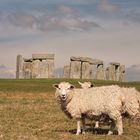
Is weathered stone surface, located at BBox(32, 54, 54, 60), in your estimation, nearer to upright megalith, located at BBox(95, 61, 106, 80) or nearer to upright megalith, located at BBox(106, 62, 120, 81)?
upright megalith, located at BBox(95, 61, 106, 80)

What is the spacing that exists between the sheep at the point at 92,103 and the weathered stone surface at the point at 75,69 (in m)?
46.9

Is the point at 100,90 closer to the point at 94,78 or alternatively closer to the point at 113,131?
the point at 113,131

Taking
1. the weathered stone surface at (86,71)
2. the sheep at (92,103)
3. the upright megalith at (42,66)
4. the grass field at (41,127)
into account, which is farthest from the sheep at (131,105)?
the weathered stone surface at (86,71)

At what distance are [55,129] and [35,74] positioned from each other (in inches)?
1857

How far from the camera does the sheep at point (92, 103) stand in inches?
679

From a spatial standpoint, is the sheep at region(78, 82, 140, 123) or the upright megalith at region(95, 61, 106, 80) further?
the upright megalith at region(95, 61, 106, 80)

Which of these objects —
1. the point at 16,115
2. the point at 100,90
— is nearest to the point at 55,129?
the point at 100,90

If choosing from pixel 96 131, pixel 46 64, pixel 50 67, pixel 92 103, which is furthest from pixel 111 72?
pixel 92 103

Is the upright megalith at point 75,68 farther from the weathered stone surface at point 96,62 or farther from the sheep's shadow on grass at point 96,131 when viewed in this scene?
the sheep's shadow on grass at point 96,131

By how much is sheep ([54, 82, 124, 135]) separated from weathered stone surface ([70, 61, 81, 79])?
46.9 meters

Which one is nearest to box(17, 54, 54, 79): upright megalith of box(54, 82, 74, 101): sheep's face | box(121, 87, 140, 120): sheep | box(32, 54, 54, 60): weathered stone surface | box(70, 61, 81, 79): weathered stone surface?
box(32, 54, 54, 60): weathered stone surface

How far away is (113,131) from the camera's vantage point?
18078 millimetres

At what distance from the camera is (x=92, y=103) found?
1747cm

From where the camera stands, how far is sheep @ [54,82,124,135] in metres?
17.2
